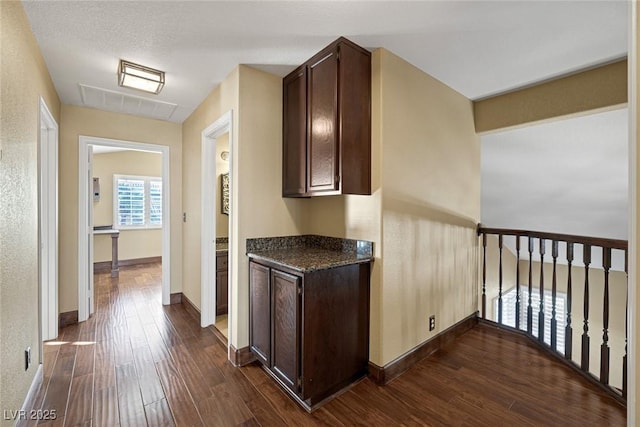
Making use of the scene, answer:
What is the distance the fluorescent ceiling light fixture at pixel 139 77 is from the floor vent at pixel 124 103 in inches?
19.3

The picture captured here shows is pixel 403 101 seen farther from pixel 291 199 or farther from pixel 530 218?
pixel 530 218

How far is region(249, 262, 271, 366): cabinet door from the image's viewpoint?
2.09m

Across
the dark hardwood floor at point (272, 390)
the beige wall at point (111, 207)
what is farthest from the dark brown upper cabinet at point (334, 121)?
the beige wall at point (111, 207)

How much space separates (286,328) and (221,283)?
5.41 ft

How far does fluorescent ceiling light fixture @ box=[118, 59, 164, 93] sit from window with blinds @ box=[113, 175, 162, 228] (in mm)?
4393

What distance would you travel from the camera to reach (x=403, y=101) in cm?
224

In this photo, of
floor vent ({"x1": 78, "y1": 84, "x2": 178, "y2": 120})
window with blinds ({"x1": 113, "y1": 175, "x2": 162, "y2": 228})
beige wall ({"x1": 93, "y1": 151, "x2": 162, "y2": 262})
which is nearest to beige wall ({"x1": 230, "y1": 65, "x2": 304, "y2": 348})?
floor vent ({"x1": 78, "y1": 84, "x2": 178, "y2": 120})

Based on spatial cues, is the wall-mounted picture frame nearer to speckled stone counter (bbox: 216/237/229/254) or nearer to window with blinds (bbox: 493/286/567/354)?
speckled stone counter (bbox: 216/237/229/254)

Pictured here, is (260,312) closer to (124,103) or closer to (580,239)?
(580,239)

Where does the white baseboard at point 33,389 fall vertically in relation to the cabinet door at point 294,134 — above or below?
below

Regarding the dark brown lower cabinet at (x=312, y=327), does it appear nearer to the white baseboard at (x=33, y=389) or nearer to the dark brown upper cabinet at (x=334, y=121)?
the dark brown upper cabinet at (x=334, y=121)

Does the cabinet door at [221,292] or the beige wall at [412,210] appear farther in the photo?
the cabinet door at [221,292]

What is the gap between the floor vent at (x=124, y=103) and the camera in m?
2.82

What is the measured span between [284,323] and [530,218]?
4.37 meters
